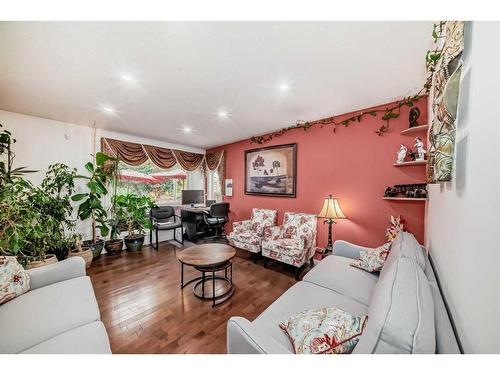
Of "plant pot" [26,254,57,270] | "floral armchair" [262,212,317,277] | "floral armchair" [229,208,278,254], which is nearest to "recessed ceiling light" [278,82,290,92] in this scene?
"floral armchair" [262,212,317,277]

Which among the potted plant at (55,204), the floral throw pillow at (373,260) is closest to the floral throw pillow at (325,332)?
the floral throw pillow at (373,260)

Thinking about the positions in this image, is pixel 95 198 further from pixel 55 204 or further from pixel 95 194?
pixel 55 204

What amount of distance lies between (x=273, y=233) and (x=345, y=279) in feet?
5.22

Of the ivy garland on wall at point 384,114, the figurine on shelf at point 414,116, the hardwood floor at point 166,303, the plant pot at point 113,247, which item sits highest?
the ivy garland on wall at point 384,114

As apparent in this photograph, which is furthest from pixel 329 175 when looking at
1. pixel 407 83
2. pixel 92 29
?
pixel 92 29

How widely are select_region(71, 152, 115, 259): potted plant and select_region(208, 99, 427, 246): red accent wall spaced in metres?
3.21

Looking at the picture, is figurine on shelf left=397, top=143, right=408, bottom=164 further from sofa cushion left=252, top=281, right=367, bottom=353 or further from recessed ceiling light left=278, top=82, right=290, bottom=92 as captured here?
sofa cushion left=252, top=281, right=367, bottom=353

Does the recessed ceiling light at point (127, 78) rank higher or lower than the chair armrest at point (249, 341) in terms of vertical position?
higher

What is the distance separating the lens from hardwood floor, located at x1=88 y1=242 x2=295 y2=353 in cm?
152

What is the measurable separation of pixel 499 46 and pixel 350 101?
78.1 inches

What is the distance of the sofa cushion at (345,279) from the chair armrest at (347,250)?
9.1 inches

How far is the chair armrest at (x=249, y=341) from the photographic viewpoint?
0.80 meters

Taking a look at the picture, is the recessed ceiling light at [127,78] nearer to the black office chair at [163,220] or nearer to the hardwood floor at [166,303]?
the hardwood floor at [166,303]
